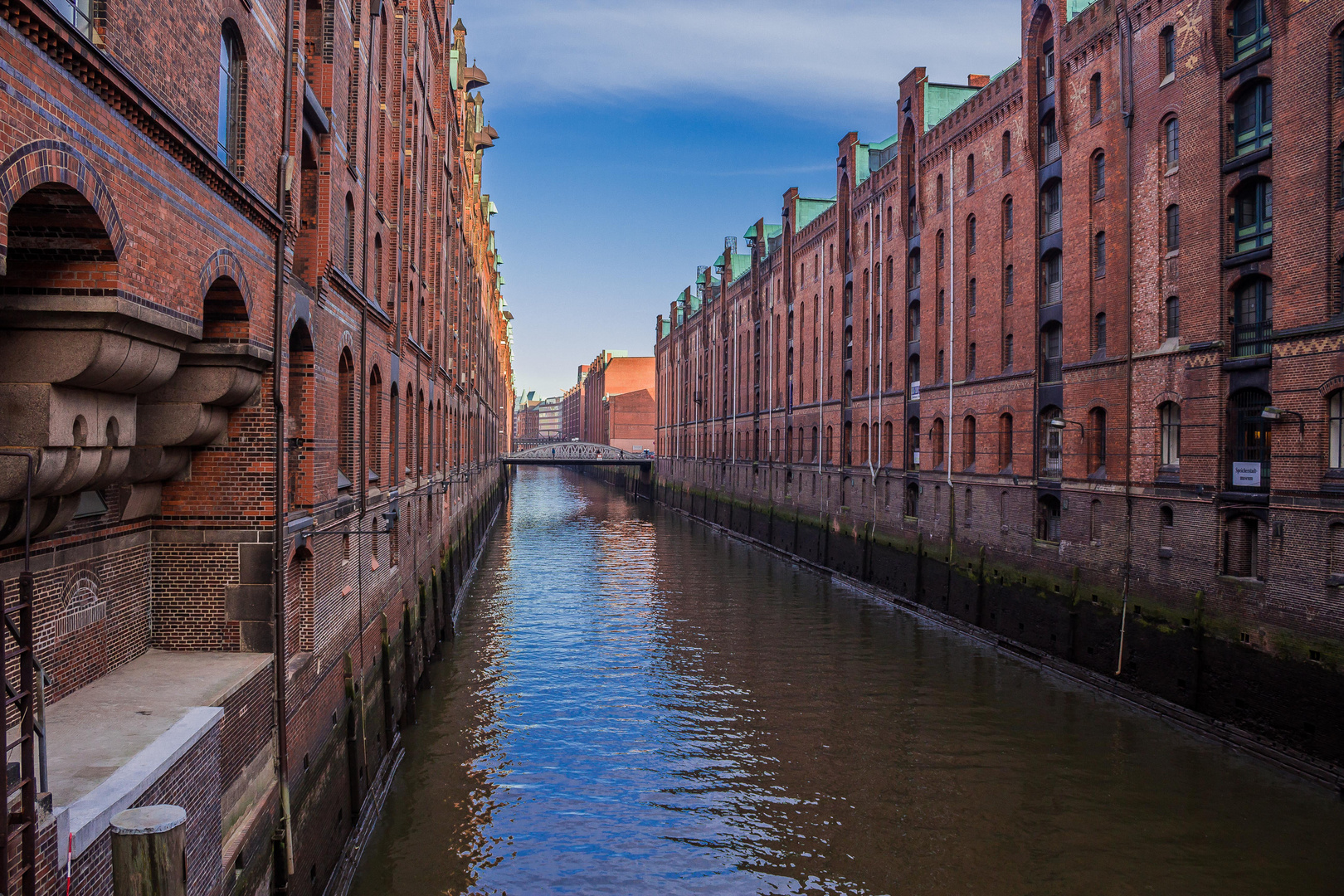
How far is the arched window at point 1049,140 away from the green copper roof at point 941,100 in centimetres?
756

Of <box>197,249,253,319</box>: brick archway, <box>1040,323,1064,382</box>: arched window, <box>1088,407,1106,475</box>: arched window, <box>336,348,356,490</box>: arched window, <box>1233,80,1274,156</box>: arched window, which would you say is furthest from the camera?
<box>1040,323,1064,382</box>: arched window

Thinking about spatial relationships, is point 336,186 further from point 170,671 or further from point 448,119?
point 448,119

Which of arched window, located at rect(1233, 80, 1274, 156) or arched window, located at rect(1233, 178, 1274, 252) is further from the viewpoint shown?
arched window, located at rect(1233, 178, 1274, 252)

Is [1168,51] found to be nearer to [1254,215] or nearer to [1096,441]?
[1254,215]

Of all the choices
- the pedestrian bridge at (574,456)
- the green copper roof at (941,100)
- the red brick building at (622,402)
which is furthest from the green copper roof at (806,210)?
the red brick building at (622,402)

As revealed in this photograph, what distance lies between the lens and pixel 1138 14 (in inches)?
738

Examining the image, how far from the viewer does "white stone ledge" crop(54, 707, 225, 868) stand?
4414 mm

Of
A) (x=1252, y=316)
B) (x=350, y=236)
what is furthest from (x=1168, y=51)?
(x=350, y=236)

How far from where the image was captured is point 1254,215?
15.6 m

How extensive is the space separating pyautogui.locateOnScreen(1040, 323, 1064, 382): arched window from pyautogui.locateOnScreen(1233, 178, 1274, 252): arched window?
19.8ft

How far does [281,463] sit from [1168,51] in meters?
18.6

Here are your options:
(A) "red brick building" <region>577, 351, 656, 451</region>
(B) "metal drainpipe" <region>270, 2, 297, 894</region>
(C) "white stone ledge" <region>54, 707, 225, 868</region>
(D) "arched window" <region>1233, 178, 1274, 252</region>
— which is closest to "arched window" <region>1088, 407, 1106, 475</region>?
(D) "arched window" <region>1233, 178, 1274, 252</region>

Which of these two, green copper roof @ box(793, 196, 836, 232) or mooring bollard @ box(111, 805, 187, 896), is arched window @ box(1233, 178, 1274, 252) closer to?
mooring bollard @ box(111, 805, 187, 896)

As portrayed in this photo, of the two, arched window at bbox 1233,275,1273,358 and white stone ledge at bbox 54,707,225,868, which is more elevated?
arched window at bbox 1233,275,1273,358
